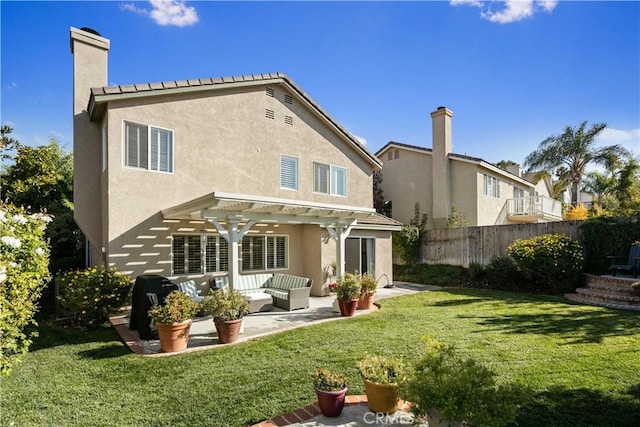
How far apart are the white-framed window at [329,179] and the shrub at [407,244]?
6.02 metres

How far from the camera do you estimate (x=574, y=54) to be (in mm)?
12562

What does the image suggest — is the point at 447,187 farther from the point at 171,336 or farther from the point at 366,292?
the point at 171,336

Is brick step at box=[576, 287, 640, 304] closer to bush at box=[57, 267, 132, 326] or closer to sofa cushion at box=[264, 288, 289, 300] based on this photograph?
sofa cushion at box=[264, 288, 289, 300]

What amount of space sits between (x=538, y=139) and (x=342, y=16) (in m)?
26.7

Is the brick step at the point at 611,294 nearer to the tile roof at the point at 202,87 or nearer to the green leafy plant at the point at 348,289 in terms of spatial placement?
the green leafy plant at the point at 348,289

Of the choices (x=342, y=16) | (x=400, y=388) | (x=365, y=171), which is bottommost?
(x=400, y=388)

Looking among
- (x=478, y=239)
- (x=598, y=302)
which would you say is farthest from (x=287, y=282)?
(x=478, y=239)

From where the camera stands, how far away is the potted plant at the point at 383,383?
173 inches

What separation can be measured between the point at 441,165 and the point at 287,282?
49.2 ft

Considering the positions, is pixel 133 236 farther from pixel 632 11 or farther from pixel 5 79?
pixel 632 11

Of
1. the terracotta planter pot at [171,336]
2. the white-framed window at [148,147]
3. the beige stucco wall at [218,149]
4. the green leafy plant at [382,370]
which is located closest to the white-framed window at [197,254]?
the beige stucco wall at [218,149]

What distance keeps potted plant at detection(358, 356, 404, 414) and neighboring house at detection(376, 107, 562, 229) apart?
19596 mm

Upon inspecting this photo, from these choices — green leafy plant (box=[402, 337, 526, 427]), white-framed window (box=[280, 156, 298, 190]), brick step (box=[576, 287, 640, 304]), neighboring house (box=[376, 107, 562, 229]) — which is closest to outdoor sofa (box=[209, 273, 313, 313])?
white-framed window (box=[280, 156, 298, 190])

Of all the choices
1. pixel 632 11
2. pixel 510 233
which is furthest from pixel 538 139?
pixel 632 11
